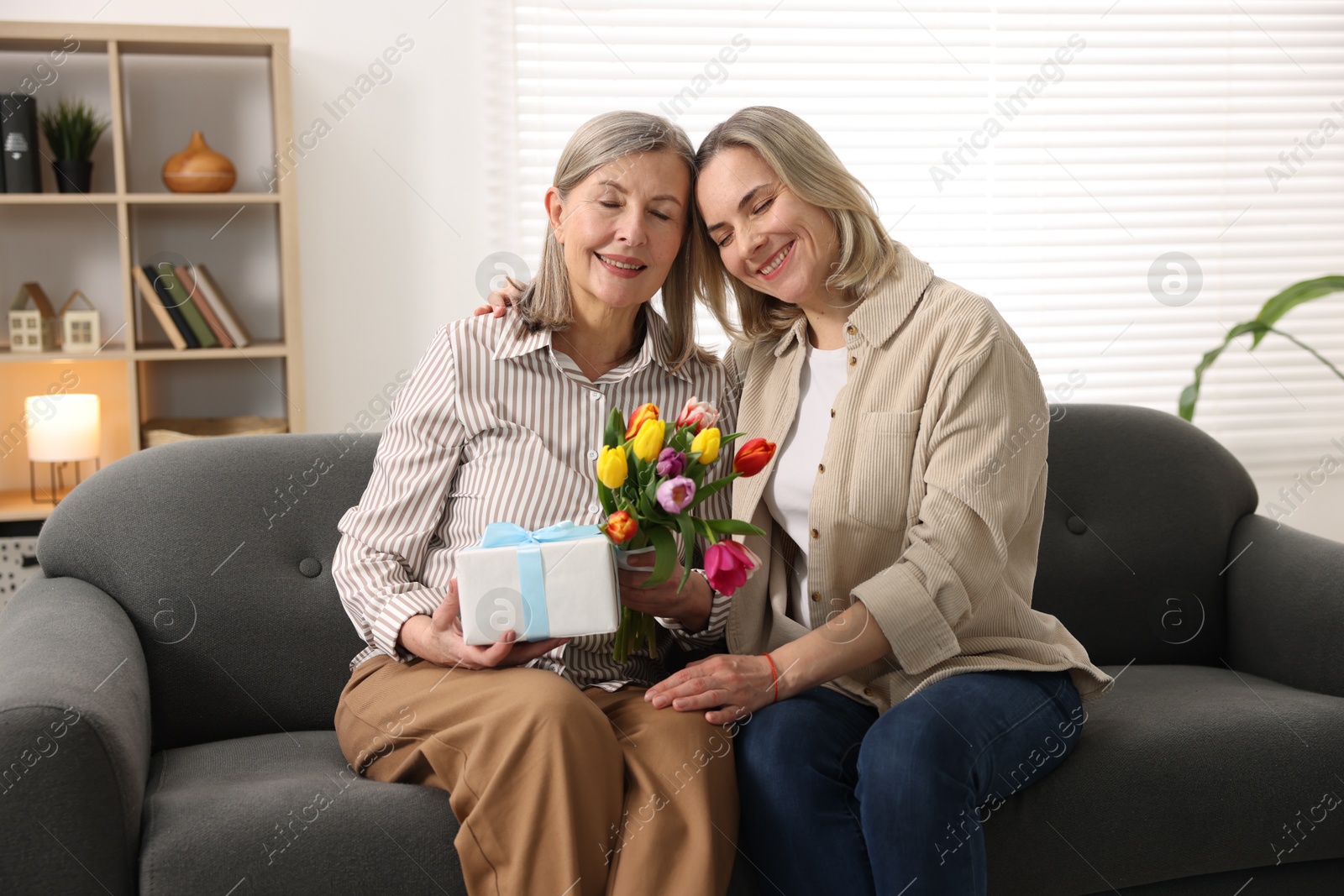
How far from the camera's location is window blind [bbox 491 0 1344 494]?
3061mm

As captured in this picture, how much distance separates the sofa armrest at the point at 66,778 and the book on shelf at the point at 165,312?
1.59 m

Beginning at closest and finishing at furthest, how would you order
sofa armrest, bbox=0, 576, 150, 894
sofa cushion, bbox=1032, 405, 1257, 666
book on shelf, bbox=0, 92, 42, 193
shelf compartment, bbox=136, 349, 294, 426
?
sofa armrest, bbox=0, 576, 150, 894 → sofa cushion, bbox=1032, 405, 1257, 666 → book on shelf, bbox=0, 92, 42, 193 → shelf compartment, bbox=136, 349, 294, 426

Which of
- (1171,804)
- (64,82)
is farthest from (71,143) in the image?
(1171,804)

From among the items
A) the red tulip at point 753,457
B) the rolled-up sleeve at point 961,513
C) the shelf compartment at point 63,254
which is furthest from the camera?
the shelf compartment at point 63,254

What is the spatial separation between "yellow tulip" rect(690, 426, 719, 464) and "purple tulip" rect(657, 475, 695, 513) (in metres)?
0.04

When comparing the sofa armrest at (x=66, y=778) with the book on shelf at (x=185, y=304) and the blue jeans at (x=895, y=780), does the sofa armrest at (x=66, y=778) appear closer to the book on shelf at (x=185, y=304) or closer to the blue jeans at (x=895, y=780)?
the blue jeans at (x=895, y=780)

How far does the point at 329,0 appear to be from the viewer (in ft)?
9.59

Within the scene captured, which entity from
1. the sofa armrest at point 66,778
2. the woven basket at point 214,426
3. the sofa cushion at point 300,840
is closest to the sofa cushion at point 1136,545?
the sofa cushion at point 300,840

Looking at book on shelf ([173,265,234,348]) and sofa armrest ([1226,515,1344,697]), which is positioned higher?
book on shelf ([173,265,234,348])

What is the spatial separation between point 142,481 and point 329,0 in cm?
174

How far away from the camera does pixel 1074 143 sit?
11.0ft

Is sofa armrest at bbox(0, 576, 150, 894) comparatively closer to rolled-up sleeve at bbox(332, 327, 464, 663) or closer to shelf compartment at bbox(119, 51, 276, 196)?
rolled-up sleeve at bbox(332, 327, 464, 663)

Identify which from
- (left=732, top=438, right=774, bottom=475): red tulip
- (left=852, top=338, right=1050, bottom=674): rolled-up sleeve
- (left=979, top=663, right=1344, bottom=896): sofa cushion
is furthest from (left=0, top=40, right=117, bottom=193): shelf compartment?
(left=979, top=663, right=1344, bottom=896): sofa cushion

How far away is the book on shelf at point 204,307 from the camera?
2.79 m
